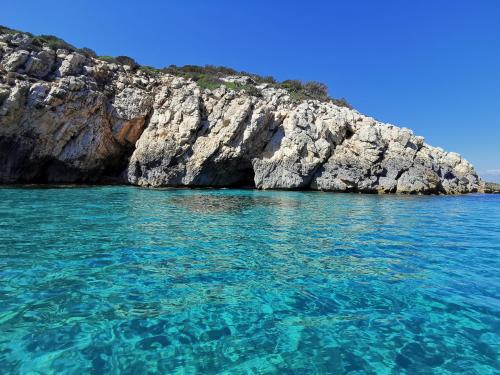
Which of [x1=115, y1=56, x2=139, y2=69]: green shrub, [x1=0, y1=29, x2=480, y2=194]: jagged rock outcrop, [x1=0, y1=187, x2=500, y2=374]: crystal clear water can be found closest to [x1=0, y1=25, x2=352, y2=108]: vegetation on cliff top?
[x1=115, y1=56, x2=139, y2=69]: green shrub

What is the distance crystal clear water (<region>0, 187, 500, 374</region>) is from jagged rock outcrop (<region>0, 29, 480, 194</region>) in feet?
75.9

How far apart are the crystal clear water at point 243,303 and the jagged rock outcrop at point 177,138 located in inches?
911

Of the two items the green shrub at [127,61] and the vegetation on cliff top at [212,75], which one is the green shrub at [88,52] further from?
the green shrub at [127,61]

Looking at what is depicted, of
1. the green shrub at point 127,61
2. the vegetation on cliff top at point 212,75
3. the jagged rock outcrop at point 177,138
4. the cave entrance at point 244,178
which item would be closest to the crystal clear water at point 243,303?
the jagged rock outcrop at point 177,138

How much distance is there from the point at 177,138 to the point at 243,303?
30.4 m

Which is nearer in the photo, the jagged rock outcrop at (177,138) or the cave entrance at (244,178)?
the jagged rock outcrop at (177,138)

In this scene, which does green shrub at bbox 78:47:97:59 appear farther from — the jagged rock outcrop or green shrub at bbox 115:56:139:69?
green shrub at bbox 115:56:139:69

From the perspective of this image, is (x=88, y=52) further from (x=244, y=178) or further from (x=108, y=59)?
(x=244, y=178)

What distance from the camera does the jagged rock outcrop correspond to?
30125 mm

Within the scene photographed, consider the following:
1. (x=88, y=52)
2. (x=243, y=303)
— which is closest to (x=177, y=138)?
(x=88, y=52)

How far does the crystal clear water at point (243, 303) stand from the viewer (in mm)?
3691

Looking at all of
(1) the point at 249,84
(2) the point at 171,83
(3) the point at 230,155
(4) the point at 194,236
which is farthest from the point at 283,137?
(4) the point at 194,236

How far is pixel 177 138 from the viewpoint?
1335 inches

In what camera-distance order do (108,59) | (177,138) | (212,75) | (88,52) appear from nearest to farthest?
(177,138) < (88,52) < (108,59) < (212,75)
